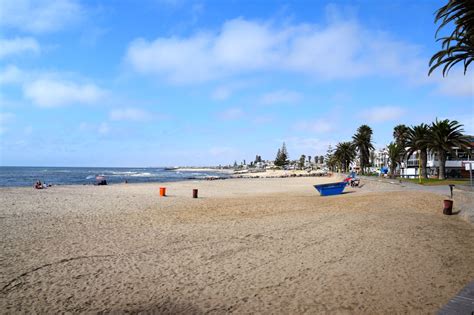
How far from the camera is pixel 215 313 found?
512 centimetres

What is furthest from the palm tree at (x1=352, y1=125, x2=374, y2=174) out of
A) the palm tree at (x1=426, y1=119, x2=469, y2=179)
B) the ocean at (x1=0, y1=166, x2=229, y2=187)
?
the ocean at (x1=0, y1=166, x2=229, y2=187)

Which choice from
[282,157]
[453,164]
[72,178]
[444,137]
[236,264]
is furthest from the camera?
[282,157]

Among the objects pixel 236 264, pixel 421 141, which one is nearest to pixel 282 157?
pixel 421 141

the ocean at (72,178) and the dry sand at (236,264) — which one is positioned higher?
the dry sand at (236,264)

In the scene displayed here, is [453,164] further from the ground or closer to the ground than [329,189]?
further from the ground

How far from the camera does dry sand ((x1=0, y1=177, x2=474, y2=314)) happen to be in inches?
218

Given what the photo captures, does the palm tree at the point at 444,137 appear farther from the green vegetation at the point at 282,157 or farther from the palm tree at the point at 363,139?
the green vegetation at the point at 282,157

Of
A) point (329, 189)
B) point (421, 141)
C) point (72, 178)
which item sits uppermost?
point (421, 141)

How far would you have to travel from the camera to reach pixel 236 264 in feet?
25.1

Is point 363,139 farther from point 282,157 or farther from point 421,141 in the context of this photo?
point 282,157

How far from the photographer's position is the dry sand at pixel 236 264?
553cm

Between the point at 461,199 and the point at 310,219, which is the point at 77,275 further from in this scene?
the point at 461,199

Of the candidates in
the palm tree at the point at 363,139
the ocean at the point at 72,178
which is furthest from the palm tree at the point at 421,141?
the ocean at the point at 72,178

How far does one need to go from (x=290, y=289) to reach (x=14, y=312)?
16.0ft
